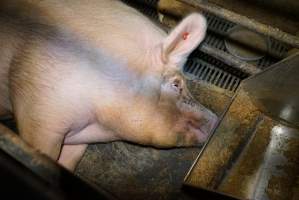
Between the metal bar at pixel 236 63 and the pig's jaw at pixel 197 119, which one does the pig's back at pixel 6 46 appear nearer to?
the pig's jaw at pixel 197 119

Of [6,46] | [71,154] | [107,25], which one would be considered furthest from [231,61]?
[6,46]

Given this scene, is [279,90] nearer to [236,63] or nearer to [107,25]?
[236,63]

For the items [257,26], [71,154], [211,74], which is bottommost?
[71,154]

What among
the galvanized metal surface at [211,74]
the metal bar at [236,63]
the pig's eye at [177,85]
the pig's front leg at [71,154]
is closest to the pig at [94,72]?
the pig's eye at [177,85]

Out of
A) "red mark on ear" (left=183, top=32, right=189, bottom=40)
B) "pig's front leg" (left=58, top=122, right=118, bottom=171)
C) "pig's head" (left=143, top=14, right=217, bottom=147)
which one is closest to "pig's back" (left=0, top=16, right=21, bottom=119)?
"pig's front leg" (left=58, top=122, right=118, bottom=171)

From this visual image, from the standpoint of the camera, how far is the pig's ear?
229 centimetres

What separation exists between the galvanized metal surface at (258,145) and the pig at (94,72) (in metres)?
0.18

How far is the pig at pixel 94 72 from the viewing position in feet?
7.41

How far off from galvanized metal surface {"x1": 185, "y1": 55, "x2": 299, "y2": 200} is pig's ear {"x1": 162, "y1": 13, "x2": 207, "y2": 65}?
417 mm

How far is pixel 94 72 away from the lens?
7.37 feet

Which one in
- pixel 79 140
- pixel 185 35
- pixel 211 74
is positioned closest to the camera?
pixel 185 35

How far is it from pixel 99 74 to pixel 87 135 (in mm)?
490

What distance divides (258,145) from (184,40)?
2.62 ft

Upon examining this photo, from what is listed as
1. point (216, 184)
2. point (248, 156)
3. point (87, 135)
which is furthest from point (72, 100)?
point (248, 156)
